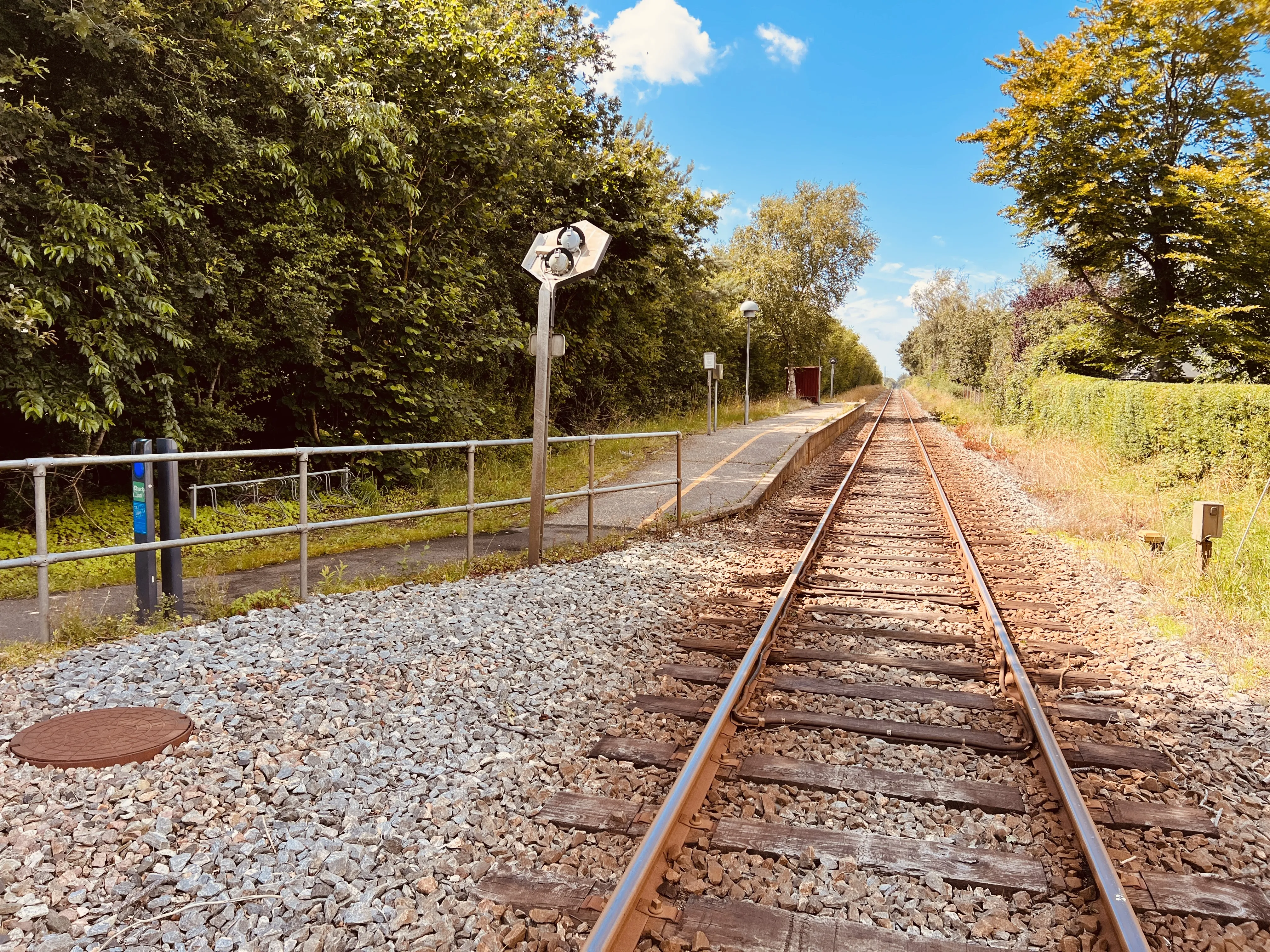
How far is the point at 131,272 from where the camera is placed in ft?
26.4

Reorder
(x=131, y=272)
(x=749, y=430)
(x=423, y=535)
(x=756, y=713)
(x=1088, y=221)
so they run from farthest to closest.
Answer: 1. (x=749, y=430)
2. (x=1088, y=221)
3. (x=423, y=535)
4. (x=131, y=272)
5. (x=756, y=713)

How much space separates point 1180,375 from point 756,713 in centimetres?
1987

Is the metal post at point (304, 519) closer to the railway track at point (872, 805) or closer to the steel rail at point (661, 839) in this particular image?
the railway track at point (872, 805)

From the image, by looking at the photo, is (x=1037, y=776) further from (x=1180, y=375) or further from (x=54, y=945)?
(x=1180, y=375)

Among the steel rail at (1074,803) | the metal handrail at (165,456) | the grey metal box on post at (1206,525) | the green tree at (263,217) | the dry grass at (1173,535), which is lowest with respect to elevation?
the steel rail at (1074,803)

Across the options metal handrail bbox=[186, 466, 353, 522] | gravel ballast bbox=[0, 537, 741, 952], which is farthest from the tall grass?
gravel ballast bbox=[0, 537, 741, 952]

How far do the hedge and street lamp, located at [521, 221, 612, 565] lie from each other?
10.2 meters

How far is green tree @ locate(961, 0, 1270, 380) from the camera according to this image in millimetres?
16391

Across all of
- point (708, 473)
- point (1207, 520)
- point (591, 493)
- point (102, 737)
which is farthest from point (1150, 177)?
point (102, 737)

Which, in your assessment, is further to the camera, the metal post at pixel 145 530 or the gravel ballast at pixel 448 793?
the metal post at pixel 145 530

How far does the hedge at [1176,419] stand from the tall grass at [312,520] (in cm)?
897

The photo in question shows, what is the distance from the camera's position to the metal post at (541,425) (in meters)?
7.52

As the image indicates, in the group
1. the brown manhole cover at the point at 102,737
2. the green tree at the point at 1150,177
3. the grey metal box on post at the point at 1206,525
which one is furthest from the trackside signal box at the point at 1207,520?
the green tree at the point at 1150,177

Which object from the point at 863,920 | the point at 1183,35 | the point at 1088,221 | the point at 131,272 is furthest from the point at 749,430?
the point at 863,920
